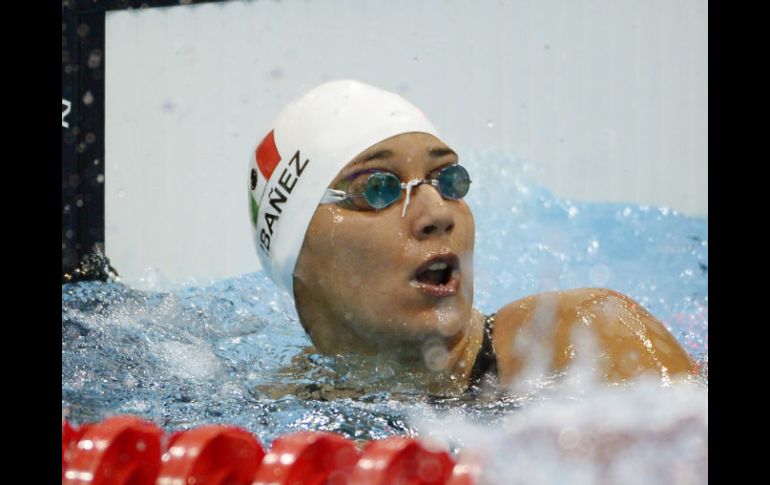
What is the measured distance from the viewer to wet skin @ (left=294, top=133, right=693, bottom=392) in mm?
1485

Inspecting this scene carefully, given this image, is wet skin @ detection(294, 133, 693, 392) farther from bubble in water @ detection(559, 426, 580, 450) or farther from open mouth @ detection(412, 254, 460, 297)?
bubble in water @ detection(559, 426, 580, 450)

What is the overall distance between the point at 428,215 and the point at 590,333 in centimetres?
32

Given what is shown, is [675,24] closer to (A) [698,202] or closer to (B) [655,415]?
(A) [698,202]

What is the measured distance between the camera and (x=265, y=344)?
80.8 inches

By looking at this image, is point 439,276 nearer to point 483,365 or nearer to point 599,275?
point 483,365

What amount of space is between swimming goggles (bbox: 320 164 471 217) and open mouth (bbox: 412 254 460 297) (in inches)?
3.8

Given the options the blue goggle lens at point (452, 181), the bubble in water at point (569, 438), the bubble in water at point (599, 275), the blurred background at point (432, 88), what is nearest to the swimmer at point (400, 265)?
the blue goggle lens at point (452, 181)

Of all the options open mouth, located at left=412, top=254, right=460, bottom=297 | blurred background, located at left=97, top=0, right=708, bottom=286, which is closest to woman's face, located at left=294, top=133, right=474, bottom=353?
open mouth, located at left=412, top=254, right=460, bottom=297

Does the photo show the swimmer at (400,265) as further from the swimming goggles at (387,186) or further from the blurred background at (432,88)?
the blurred background at (432,88)

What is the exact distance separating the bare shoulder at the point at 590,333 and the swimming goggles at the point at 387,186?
243 millimetres
